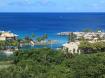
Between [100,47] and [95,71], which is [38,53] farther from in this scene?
[95,71]

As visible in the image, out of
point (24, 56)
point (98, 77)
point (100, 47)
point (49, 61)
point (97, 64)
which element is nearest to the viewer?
point (98, 77)

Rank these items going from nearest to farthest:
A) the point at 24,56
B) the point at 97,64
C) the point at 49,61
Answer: the point at 97,64 < the point at 49,61 < the point at 24,56

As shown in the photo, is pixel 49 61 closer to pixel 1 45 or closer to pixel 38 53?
pixel 38 53

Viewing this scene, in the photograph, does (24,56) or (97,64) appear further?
(24,56)

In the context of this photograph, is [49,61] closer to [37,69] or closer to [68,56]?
[68,56]

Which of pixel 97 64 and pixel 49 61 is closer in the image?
pixel 97 64

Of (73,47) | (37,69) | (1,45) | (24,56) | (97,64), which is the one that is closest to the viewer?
(97,64)

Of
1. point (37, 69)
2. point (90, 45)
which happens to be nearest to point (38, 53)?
point (90, 45)

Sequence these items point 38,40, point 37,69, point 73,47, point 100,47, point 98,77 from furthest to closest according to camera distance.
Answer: point 38,40, point 73,47, point 100,47, point 37,69, point 98,77

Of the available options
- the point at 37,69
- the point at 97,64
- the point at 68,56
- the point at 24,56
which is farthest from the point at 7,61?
the point at 97,64
